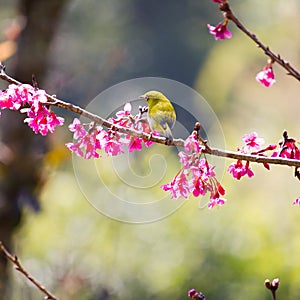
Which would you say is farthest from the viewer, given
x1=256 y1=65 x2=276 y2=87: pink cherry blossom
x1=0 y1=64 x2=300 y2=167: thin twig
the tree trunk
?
the tree trunk

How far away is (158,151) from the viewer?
572 cm

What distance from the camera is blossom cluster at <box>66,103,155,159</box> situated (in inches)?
42.8

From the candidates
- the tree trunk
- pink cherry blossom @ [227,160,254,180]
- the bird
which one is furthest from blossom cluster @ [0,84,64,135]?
the tree trunk

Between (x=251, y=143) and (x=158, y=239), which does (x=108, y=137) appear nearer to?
(x=251, y=143)

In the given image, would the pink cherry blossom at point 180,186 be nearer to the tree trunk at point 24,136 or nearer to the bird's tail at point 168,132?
the bird's tail at point 168,132

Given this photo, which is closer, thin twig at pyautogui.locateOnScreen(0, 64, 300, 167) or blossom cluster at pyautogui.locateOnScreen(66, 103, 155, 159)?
thin twig at pyautogui.locateOnScreen(0, 64, 300, 167)

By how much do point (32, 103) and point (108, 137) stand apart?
0.13 metres

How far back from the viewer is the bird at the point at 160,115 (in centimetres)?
107

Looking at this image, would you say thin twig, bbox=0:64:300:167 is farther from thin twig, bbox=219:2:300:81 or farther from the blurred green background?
the blurred green background

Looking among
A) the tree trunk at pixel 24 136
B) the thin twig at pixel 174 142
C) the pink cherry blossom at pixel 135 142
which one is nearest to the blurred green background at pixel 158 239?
the tree trunk at pixel 24 136

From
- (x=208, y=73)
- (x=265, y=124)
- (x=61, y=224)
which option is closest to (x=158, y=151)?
(x=61, y=224)

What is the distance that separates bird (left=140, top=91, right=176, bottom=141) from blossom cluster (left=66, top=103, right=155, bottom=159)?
29 mm

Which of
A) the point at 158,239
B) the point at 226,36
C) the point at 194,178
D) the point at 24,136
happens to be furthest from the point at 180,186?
the point at 158,239

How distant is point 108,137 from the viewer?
1084mm
